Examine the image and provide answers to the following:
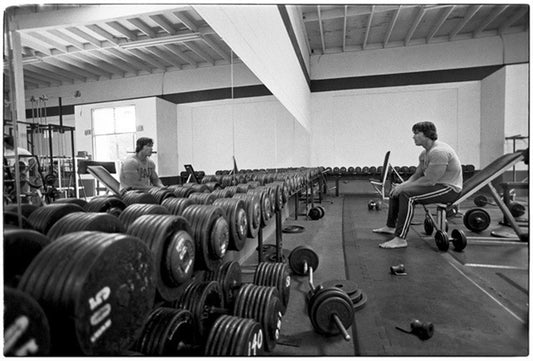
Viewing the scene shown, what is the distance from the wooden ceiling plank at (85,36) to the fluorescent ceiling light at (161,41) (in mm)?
404

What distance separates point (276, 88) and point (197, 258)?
7.05 ft

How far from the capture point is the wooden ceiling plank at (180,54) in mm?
6099

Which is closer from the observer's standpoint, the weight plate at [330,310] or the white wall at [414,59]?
the weight plate at [330,310]

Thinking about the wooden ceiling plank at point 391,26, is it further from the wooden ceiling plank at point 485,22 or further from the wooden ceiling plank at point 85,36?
the wooden ceiling plank at point 85,36

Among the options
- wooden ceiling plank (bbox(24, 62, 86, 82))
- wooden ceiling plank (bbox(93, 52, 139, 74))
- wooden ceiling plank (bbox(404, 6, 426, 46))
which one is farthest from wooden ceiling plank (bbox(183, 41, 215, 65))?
wooden ceiling plank (bbox(404, 6, 426, 46))

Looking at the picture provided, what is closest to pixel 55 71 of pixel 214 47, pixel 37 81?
pixel 37 81

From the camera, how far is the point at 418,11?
521 cm

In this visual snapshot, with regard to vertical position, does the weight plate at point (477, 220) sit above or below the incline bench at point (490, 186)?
below

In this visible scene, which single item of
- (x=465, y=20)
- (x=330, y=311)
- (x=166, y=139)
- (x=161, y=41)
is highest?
(x=465, y=20)

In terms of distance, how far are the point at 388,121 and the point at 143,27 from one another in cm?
516

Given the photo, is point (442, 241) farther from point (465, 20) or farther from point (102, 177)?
point (465, 20)

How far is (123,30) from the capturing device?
502 cm

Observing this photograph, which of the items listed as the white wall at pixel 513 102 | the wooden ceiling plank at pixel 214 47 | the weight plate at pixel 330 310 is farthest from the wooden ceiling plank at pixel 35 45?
the white wall at pixel 513 102

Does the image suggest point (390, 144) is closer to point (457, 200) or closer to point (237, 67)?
point (237, 67)
